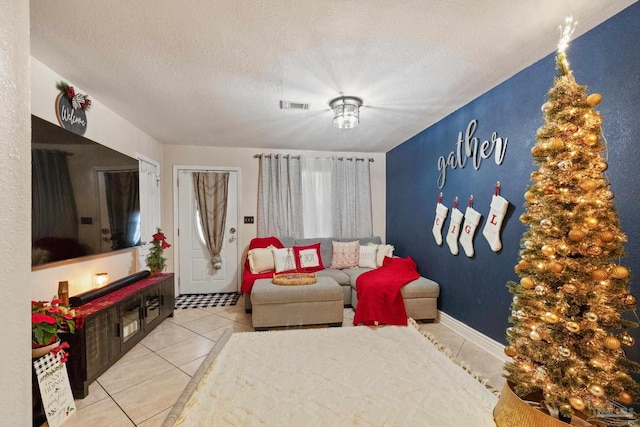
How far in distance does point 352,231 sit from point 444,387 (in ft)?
9.51

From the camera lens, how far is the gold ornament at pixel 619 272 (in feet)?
4.06

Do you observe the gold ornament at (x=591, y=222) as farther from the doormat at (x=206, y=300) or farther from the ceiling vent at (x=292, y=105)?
the doormat at (x=206, y=300)

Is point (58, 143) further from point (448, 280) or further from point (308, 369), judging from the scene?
point (448, 280)

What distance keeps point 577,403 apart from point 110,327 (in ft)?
9.37

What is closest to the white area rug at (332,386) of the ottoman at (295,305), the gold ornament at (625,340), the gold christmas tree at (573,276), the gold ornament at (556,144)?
the ottoman at (295,305)

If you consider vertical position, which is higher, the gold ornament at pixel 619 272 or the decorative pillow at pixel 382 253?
the gold ornament at pixel 619 272

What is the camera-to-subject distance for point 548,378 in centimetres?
137

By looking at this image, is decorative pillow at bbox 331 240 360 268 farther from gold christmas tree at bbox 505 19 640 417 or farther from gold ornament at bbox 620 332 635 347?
gold ornament at bbox 620 332 635 347

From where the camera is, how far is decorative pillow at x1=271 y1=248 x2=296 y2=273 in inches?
151

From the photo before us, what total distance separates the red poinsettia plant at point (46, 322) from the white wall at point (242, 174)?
265 centimetres

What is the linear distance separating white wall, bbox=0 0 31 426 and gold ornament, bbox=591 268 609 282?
209 centimetres

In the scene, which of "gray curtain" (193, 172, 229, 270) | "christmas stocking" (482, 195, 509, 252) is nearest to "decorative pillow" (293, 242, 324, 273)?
"gray curtain" (193, 172, 229, 270)

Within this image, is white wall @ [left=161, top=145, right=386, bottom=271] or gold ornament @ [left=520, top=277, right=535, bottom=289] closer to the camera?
gold ornament @ [left=520, top=277, right=535, bottom=289]

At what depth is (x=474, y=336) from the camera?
8.65 ft
